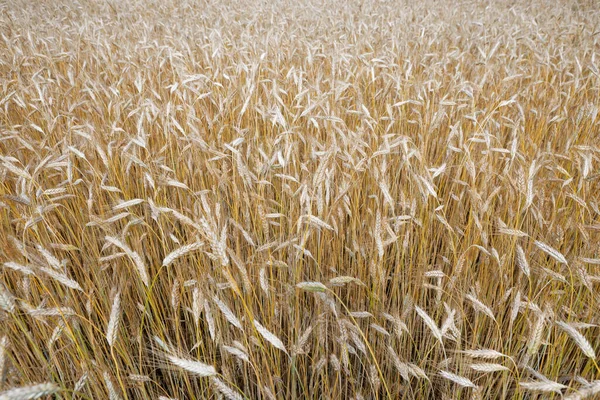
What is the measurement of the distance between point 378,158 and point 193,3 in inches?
209

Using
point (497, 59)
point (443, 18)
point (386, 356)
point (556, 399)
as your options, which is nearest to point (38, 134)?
point (386, 356)

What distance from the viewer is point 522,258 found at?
29.9 inches

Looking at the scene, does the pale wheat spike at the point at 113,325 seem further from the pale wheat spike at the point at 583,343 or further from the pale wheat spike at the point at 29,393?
the pale wheat spike at the point at 583,343

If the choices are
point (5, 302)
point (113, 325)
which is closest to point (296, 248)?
point (113, 325)

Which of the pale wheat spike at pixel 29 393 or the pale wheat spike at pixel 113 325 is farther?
the pale wheat spike at pixel 113 325

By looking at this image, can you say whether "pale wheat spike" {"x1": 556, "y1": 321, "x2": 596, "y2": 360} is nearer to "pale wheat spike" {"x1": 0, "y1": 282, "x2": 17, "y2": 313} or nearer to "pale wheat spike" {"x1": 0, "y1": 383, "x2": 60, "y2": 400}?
"pale wheat spike" {"x1": 0, "y1": 383, "x2": 60, "y2": 400}

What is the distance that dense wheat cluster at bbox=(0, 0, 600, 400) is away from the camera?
0.79 metres

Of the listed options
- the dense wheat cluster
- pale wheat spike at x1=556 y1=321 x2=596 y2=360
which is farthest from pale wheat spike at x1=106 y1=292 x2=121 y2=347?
pale wheat spike at x1=556 y1=321 x2=596 y2=360

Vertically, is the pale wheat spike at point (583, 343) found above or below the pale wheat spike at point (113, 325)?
below

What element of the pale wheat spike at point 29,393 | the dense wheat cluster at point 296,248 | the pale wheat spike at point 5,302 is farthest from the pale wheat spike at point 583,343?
the pale wheat spike at point 5,302

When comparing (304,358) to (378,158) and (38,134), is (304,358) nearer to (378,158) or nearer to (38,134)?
(378,158)

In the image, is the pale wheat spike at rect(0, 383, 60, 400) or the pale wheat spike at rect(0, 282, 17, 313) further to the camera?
the pale wheat spike at rect(0, 282, 17, 313)

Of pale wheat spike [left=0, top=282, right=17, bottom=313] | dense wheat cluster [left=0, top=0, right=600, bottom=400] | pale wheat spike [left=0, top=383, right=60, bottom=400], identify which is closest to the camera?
pale wheat spike [left=0, top=383, right=60, bottom=400]

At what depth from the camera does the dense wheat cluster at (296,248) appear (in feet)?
2.61
